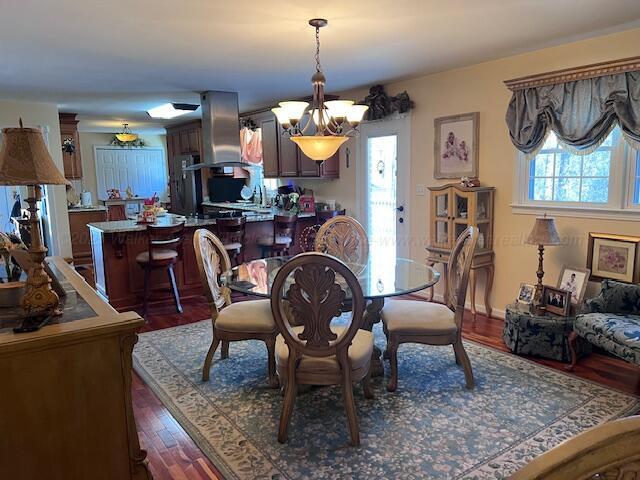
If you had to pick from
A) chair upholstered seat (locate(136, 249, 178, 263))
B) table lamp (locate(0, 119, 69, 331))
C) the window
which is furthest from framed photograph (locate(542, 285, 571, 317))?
chair upholstered seat (locate(136, 249, 178, 263))

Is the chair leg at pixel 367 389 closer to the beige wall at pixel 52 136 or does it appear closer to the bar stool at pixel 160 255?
the bar stool at pixel 160 255

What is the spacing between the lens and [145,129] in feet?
32.6

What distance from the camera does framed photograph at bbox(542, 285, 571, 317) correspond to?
11.0 feet

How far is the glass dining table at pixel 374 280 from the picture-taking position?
2.74 m

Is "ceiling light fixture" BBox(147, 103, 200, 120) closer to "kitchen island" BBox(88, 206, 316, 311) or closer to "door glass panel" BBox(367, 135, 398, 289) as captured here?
"kitchen island" BBox(88, 206, 316, 311)

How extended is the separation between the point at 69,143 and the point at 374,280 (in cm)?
633

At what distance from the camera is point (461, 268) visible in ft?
9.64

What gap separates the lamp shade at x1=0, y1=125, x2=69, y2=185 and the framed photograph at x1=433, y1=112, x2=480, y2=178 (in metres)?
3.59

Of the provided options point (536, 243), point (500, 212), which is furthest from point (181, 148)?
point (536, 243)

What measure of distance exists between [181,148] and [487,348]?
22.5 feet

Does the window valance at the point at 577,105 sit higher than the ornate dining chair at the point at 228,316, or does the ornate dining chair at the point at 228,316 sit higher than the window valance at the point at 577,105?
the window valance at the point at 577,105

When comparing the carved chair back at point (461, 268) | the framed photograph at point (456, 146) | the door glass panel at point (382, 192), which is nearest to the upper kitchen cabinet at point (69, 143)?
the door glass panel at point (382, 192)

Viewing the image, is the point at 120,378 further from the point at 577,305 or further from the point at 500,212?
the point at 500,212

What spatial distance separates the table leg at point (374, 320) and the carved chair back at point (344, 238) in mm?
683
